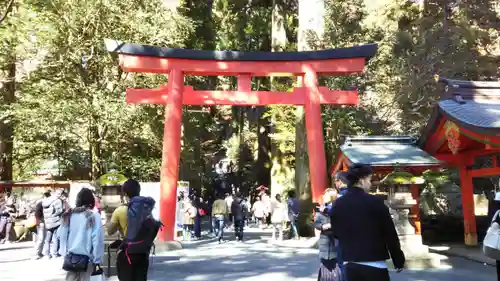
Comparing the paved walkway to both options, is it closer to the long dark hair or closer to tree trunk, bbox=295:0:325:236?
tree trunk, bbox=295:0:325:236

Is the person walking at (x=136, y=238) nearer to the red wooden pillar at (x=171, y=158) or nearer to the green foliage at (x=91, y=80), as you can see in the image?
the red wooden pillar at (x=171, y=158)

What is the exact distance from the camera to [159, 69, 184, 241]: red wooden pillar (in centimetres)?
1312

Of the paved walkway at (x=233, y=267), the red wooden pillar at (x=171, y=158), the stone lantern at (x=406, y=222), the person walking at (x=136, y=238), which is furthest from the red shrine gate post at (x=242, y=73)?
the person walking at (x=136, y=238)

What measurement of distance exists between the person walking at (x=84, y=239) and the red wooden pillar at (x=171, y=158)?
807 cm

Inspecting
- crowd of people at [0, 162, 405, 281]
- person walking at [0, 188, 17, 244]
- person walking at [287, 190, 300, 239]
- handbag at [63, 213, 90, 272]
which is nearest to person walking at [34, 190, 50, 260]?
person walking at [0, 188, 17, 244]

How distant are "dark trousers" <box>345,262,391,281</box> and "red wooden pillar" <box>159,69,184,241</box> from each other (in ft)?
32.7

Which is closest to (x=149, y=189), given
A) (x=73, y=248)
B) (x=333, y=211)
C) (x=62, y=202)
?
(x=62, y=202)

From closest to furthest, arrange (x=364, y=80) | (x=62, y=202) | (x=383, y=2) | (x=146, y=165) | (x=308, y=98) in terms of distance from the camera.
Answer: (x=62, y=202) < (x=308, y=98) < (x=364, y=80) < (x=146, y=165) < (x=383, y=2)

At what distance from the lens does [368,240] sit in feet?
11.5

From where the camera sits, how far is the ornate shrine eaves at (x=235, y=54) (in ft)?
44.1

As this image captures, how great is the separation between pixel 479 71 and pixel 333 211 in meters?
17.3

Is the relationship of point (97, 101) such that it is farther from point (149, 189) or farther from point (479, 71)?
point (479, 71)

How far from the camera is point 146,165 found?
2000 centimetres

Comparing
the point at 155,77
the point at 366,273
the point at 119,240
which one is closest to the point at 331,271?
the point at 366,273
